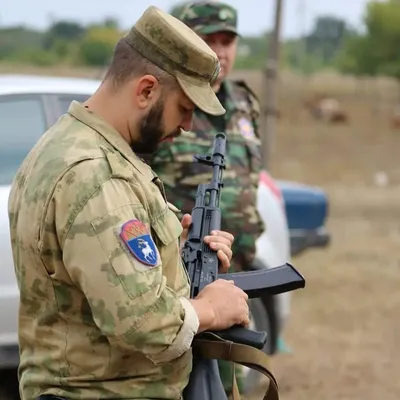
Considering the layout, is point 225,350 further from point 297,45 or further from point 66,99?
point 297,45

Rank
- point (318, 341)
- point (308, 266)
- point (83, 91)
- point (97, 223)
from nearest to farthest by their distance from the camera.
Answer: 1. point (97, 223)
2. point (83, 91)
3. point (318, 341)
4. point (308, 266)

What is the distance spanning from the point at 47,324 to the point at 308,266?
6249 mm

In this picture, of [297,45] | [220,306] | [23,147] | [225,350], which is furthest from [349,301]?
[297,45]

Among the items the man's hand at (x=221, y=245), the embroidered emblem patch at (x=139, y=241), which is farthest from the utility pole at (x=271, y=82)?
the embroidered emblem patch at (x=139, y=241)

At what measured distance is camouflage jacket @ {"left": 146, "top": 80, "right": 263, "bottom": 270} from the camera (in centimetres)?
339

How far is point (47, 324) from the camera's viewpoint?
209cm

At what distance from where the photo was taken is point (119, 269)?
1916mm

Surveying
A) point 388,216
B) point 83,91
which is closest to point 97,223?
point 83,91

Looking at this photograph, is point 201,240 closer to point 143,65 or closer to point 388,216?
point 143,65

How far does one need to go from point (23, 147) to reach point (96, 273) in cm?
224

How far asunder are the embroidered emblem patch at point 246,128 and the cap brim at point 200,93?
1.43 metres

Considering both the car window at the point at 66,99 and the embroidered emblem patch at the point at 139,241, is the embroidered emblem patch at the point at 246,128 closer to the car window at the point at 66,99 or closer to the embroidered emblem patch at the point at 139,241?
the car window at the point at 66,99

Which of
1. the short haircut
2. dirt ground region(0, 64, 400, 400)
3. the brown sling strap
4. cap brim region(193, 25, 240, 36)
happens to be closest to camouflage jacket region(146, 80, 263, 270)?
cap brim region(193, 25, 240, 36)

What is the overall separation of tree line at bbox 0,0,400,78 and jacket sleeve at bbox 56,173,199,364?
29.7 feet
